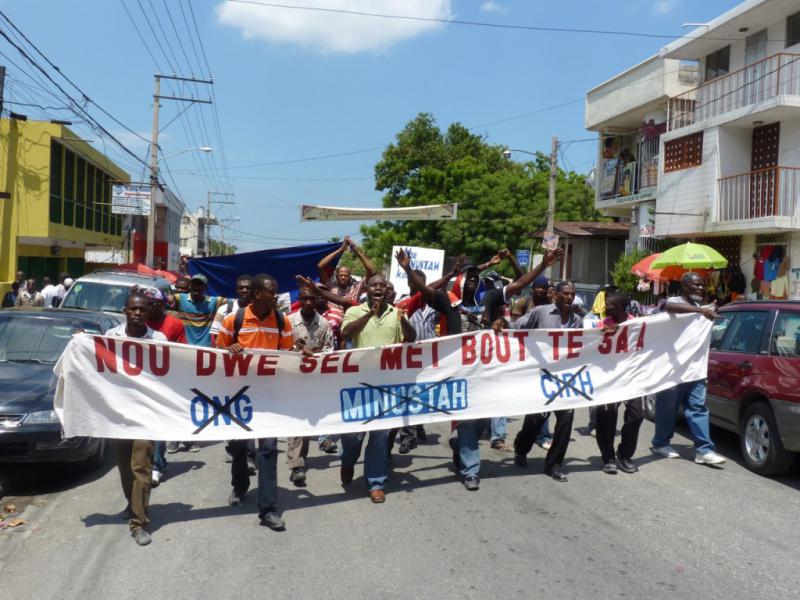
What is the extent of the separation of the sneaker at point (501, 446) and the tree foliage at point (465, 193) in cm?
2817

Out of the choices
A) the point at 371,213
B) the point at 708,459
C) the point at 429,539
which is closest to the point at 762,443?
the point at 708,459

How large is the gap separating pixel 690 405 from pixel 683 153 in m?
16.8

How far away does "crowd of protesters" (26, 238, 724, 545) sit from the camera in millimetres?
5531

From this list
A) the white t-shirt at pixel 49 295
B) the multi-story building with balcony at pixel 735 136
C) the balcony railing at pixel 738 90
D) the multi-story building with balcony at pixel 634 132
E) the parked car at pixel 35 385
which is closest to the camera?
the parked car at pixel 35 385

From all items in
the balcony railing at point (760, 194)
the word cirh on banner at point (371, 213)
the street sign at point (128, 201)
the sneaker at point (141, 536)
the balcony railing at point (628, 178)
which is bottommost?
the sneaker at point (141, 536)

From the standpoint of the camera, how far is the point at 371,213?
45.9 feet

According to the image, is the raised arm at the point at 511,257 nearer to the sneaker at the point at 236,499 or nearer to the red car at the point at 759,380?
the red car at the point at 759,380

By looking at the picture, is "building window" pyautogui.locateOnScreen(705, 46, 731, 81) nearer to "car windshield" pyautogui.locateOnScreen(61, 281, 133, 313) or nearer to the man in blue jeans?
the man in blue jeans

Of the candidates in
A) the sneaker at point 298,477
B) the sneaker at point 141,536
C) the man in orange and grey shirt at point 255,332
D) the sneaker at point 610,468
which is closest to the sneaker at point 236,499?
the man in orange and grey shirt at point 255,332

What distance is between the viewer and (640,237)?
2488 centimetres

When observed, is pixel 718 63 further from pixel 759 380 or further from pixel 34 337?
pixel 34 337

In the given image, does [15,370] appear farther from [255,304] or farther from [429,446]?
[429,446]

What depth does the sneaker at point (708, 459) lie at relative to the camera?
283 inches

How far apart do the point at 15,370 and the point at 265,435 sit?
2.94 meters
